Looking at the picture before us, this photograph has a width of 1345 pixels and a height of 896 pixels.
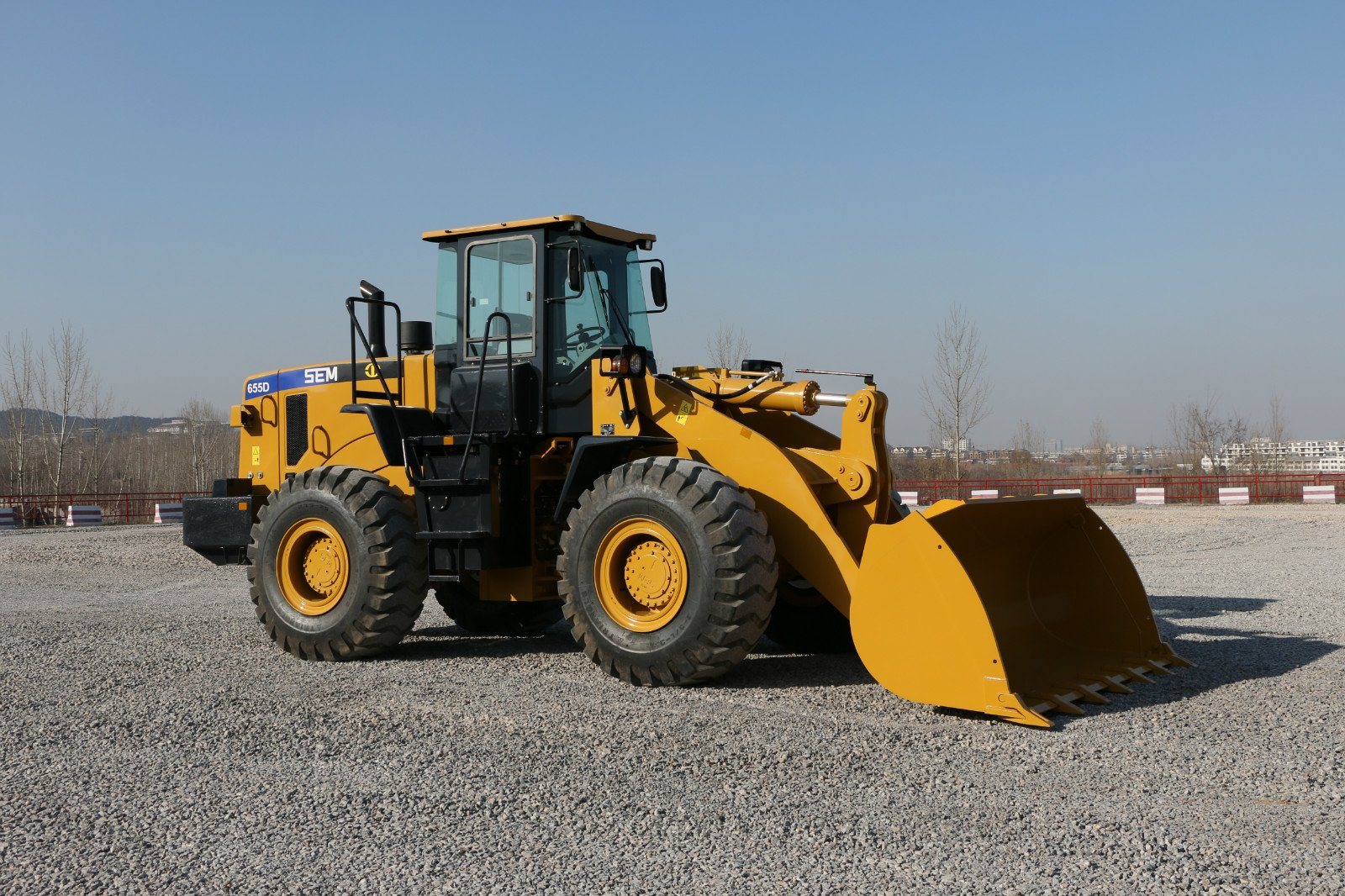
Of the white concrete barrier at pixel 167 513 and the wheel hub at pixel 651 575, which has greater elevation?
the wheel hub at pixel 651 575

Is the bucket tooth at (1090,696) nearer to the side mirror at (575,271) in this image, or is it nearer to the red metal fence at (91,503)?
the side mirror at (575,271)

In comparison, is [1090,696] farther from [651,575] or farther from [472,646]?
[472,646]

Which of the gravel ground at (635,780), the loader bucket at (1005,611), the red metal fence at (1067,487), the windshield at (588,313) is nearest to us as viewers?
the gravel ground at (635,780)

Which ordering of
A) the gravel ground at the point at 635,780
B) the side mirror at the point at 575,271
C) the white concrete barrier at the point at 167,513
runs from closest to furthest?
the gravel ground at the point at 635,780, the side mirror at the point at 575,271, the white concrete barrier at the point at 167,513

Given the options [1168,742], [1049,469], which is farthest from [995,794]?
[1049,469]

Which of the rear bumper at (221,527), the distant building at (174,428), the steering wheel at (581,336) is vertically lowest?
the rear bumper at (221,527)

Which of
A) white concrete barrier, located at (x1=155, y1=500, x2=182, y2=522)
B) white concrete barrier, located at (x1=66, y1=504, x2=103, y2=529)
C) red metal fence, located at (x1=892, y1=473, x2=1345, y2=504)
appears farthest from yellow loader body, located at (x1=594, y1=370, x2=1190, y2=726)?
white concrete barrier, located at (x1=66, y1=504, x2=103, y2=529)

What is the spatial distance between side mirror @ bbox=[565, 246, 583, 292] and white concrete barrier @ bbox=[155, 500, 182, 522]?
27134 mm

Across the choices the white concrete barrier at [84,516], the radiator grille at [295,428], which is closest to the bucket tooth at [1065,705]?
the radiator grille at [295,428]

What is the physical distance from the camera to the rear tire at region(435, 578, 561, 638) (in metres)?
9.87

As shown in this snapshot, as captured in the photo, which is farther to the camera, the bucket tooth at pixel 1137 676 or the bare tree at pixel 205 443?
the bare tree at pixel 205 443

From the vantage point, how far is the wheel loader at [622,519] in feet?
21.9

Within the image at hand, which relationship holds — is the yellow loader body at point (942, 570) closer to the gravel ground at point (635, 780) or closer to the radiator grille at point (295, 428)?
the gravel ground at point (635, 780)

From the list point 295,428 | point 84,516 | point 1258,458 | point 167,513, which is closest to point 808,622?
point 295,428
